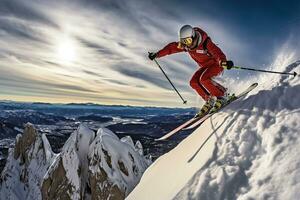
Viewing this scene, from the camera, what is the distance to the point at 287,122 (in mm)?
7145

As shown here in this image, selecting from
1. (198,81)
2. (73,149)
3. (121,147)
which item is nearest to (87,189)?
(73,149)

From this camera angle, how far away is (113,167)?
58.4 m

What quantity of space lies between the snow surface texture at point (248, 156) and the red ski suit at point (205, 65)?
3.09 m

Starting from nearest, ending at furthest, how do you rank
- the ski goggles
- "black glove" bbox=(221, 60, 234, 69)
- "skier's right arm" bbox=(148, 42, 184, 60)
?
"black glove" bbox=(221, 60, 234, 69)
the ski goggles
"skier's right arm" bbox=(148, 42, 184, 60)

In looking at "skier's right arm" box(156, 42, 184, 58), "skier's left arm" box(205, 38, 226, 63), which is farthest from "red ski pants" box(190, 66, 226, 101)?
"skier's right arm" box(156, 42, 184, 58)

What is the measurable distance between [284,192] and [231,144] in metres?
1.91

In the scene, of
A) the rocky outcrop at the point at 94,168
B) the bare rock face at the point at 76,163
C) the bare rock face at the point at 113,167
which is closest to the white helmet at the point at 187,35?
the rocky outcrop at the point at 94,168

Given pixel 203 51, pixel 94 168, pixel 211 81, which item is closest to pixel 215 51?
pixel 203 51

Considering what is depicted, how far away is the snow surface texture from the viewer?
6285mm

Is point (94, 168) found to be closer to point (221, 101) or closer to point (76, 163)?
point (76, 163)

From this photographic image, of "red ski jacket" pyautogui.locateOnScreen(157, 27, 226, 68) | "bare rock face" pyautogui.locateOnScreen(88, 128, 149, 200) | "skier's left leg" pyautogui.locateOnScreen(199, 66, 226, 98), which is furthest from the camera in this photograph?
"bare rock face" pyautogui.locateOnScreen(88, 128, 149, 200)

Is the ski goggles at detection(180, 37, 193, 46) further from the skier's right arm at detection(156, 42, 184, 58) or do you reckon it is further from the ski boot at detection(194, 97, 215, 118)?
the ski boot at detection(194, 97, 215, 118)

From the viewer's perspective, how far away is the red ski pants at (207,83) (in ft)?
41.9

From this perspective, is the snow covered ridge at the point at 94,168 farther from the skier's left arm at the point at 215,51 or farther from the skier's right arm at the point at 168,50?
the skier's left arm at the point at 215,51
